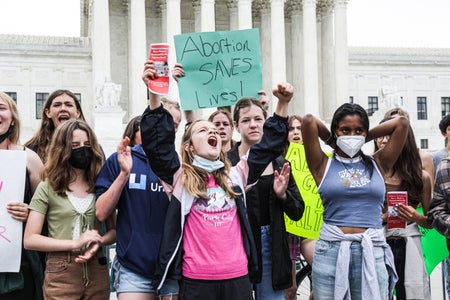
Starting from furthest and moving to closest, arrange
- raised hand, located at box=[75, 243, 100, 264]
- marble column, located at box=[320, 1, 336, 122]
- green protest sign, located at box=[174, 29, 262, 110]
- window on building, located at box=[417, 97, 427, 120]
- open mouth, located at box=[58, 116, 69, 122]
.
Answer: window on building, located at box=[417, 97, 427, 120]
marble column, located at box=[320, 1, 336, 122]
open mouth, located at box=[58, 116, 69, 122]
green protest sign, located at box=[174, 29, 262, 110]
raised hand, located at box=[75, 243, 100, 264]

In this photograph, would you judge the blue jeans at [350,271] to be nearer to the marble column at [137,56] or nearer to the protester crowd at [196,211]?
the protester crowd at [196,211]

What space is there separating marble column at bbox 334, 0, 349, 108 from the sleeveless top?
1781 inches

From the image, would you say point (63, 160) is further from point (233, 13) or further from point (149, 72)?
point (233, 13)

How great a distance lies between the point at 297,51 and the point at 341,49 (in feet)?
14.6

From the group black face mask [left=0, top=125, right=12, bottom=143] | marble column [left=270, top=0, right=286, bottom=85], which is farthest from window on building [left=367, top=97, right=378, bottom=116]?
black face mask [left=0, top=125, right=12, bottom=143]

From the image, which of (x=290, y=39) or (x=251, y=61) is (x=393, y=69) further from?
(x=251, y=61)

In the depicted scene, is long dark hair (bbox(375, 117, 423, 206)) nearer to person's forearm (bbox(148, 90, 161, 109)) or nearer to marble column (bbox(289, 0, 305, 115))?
person's forearm (bbox(148, 90, 161, 109))

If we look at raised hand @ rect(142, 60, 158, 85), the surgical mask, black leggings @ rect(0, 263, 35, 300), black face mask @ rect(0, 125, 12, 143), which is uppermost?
raised hand @ rect(142, 60, 158, 85)

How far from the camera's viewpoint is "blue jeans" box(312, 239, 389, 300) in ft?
21.2

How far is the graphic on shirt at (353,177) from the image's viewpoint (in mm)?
6559

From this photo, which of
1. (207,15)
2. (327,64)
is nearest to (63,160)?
(207,15)

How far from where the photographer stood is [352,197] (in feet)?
21.5

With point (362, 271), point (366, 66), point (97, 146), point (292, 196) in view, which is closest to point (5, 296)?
point (97, 146)

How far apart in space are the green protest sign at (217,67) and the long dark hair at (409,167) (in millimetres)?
1918
